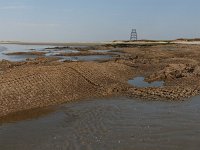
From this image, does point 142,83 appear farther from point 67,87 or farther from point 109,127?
point 109,127

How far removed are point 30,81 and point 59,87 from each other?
1.38m

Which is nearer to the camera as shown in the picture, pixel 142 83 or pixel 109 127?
pixel 109 127

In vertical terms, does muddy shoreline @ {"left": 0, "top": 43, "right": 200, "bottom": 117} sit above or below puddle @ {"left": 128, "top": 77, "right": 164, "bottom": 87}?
above

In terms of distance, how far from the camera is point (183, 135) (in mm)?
9984

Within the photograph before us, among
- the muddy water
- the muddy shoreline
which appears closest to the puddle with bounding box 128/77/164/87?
the muddy shoreline

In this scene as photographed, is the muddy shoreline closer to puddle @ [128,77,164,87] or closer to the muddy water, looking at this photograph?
puddle @ [128,77,164,87]

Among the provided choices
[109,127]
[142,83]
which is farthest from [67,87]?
[142,83]

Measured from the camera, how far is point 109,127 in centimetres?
1097

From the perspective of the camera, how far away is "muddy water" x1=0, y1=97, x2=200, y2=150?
30.9 ft

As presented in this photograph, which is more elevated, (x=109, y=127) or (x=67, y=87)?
(x=67, y=87)

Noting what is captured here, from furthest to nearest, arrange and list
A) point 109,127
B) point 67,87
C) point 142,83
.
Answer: point 142,83
point 67,87
point 109,127

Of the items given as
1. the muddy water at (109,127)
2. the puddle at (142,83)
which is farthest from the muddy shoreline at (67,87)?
the muddy water at (109,127)

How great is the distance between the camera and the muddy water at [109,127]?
942 cm

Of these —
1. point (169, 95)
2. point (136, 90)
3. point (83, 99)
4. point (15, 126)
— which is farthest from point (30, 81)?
point (169, 95)
